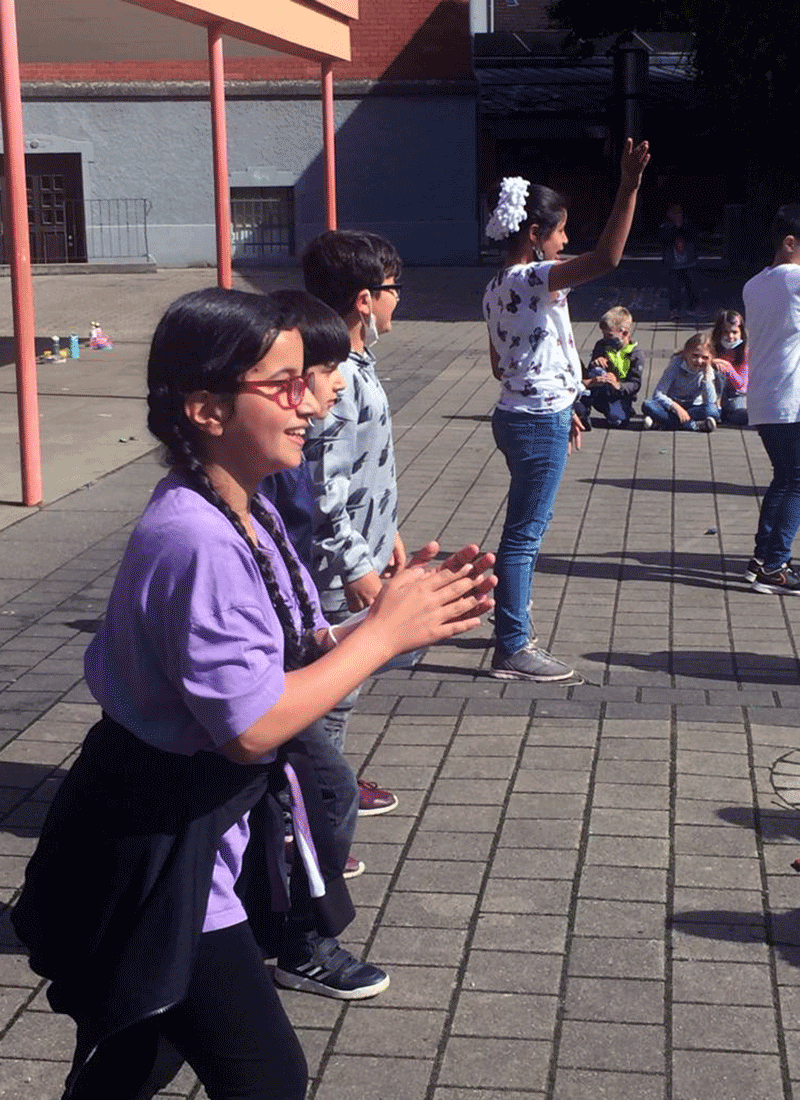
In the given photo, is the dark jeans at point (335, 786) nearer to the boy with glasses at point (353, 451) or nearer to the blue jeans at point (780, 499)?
the boy with glasses at point (353, 451)

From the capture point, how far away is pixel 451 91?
34312 mm

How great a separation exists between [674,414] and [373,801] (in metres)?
9.01

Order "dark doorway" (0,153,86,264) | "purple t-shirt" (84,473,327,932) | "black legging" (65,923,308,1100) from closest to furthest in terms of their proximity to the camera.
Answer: "purple t-shirt" (84,473,327,932)
"black legging" (65,923,308,1100)
"dark doorway" (0,153,86,264)

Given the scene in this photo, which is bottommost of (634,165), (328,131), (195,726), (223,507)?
(195,726)

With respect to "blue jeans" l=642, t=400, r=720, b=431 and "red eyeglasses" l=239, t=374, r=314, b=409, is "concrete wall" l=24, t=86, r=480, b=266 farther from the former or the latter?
"red eyeglasses" l=239, t=374, r=314, b=409

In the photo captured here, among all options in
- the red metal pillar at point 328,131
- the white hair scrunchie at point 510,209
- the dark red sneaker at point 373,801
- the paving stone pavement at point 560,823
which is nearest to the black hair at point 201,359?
the paving stone pavement at point 560,823

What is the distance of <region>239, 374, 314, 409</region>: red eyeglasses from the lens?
8.64ft

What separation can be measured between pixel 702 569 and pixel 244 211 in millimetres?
27584

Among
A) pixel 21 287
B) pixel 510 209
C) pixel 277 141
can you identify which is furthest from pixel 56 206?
pixel 510 209

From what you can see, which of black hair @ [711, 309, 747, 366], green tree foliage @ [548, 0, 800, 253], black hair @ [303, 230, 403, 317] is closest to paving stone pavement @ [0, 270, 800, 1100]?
black hair @ [303, 230, 403, 317]

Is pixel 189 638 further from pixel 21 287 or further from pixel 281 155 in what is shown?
pixel 281 155

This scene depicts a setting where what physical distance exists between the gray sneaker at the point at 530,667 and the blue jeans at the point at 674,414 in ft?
24.0

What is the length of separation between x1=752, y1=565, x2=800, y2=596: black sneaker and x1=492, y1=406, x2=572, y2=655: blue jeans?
1.95 m

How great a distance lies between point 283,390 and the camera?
2.65 meters
